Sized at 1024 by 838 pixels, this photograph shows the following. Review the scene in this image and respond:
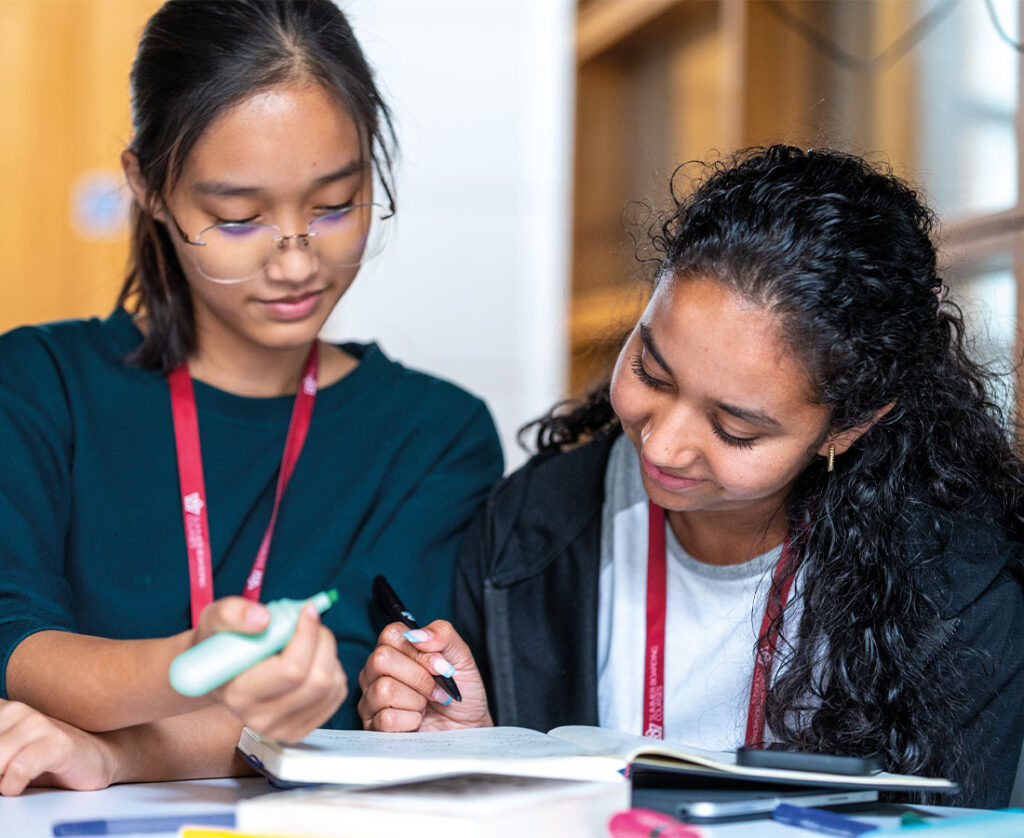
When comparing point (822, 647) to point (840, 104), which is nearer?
point (822, 647)

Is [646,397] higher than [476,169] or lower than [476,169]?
lower

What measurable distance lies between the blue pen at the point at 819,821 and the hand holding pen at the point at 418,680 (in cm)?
38

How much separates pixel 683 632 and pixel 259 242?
62 centimetres

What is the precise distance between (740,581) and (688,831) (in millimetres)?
559

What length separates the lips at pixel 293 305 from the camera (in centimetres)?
131

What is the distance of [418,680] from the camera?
1143mm

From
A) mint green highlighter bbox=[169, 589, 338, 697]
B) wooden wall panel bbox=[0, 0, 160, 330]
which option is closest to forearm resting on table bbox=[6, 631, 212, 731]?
mint green highlighter bbox=[169, 589, 338, 697]

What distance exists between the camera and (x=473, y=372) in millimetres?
3404

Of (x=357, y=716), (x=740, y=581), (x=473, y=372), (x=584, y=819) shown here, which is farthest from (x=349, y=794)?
(x=473, y=372)

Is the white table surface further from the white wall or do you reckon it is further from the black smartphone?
the white wall

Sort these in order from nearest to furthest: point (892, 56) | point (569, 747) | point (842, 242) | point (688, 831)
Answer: point (688, 831), point (569, 747), point (842, 242), point (892, 56)

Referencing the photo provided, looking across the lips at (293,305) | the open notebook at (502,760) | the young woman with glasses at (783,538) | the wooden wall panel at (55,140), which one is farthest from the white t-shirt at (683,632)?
the wooden wall panel at (55,140)

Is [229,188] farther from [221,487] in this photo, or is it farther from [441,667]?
[441,667]

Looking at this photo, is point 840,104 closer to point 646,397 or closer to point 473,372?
point 646,397
